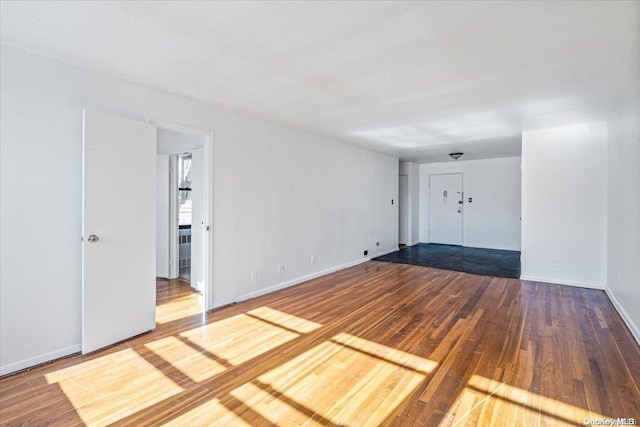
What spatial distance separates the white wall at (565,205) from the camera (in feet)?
14.9

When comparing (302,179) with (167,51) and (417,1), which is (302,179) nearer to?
(167,51)

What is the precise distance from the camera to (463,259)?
679 centimetres

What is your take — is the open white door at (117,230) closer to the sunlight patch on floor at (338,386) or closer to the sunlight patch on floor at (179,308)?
the sunlight patch on floor at (179,308)

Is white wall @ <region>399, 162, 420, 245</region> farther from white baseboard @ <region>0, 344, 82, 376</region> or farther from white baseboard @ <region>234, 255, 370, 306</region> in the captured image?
white baseboard @ <region>0, 344, 82, 376</region>

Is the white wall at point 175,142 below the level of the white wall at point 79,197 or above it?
above

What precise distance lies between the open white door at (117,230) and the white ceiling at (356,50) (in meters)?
0.60

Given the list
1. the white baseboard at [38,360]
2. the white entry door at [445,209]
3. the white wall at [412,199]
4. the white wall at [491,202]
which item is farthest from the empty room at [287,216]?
the white wall at [412,199]

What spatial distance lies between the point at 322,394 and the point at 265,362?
61 cm

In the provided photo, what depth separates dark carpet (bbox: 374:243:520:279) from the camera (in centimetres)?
580

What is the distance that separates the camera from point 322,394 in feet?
6.82

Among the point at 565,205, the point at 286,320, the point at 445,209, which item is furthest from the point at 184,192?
the point at 445,209

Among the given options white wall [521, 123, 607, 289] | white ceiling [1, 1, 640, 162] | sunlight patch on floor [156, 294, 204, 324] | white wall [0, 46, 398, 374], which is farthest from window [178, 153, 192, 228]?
white wall [521, 123, 607, 289]

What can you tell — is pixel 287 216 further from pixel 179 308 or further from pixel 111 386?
pixel 111 386

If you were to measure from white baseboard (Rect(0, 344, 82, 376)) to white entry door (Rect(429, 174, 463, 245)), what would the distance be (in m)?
8.57
